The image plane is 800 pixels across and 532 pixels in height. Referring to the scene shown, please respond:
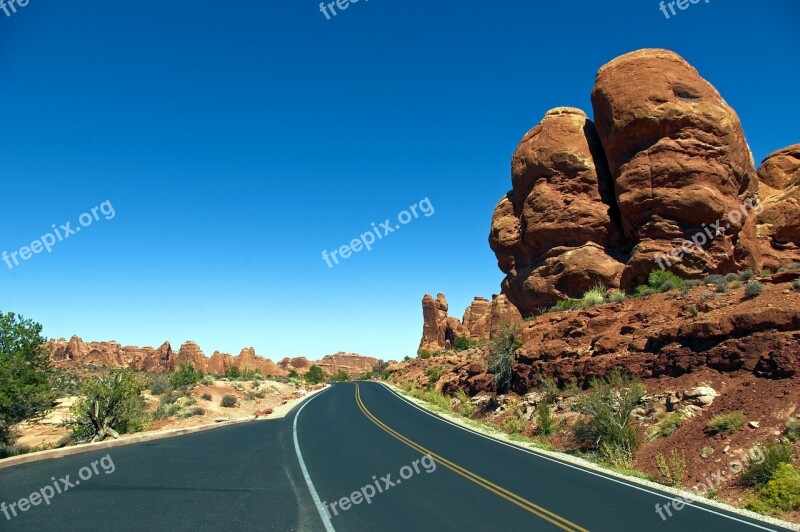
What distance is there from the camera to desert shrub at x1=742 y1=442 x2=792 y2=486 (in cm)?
988

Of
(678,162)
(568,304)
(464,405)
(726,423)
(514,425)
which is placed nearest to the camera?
(726,423)

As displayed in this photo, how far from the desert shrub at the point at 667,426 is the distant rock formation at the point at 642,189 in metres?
13.9

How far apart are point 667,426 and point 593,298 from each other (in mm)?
13173

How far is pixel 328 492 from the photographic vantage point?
28.9ft

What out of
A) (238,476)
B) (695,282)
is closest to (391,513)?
(238,476)

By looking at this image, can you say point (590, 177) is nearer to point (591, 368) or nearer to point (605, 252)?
point (605, 252)

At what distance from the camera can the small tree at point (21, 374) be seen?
53.5 ft

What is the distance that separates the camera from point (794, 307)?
45.7ft

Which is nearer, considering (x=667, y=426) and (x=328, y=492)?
(x=328, y=492)

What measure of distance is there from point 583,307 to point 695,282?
Answer: 5.81 meters

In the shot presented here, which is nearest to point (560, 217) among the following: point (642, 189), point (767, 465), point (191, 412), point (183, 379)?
point (642, 189)
